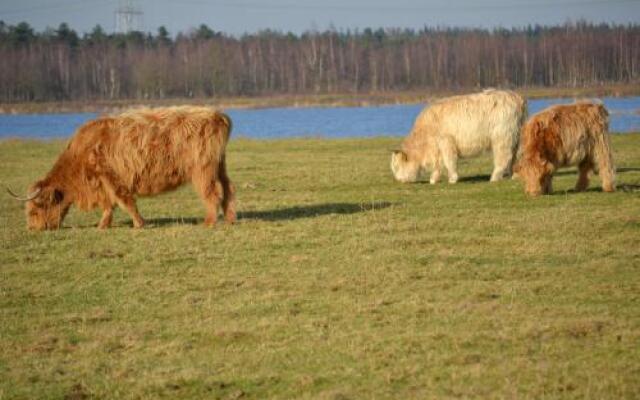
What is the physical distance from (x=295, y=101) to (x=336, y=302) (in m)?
88.8

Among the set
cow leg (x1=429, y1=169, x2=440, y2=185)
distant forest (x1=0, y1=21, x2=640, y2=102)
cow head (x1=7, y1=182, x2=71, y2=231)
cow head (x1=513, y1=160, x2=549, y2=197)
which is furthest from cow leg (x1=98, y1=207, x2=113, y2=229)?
distant forest (x1=0, y1=21, x2=640, y2=102)

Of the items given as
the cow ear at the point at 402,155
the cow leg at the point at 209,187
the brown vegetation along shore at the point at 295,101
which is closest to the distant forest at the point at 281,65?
the brown vegetation along shore at the point at 295,101

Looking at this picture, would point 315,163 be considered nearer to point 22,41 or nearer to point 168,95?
point 168,95

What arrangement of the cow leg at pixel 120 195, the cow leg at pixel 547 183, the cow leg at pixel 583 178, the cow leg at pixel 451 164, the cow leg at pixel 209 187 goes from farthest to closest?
1. the cow leg at pixel 451 164
2. the cow leg at pixel 583 178
3. the cow leg at pixel 547 183
4. the cow leg at pixel 120 195
5. the cow leg at pixel 209 187

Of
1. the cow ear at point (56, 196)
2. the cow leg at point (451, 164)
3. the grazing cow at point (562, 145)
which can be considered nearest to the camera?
the cow ear at point (56, 196)

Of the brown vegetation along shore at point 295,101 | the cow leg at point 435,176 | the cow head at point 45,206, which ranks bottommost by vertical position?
the cow leg at point 435,176

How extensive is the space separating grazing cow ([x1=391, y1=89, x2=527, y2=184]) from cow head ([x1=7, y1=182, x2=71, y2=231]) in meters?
7.97

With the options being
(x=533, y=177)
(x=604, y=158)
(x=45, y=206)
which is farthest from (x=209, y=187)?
(x=604, y=158)

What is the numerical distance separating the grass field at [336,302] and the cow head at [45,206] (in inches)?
12.1

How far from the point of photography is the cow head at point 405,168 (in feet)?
68.4

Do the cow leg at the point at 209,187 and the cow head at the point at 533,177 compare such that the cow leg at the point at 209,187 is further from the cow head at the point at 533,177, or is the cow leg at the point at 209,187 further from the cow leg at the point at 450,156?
the cow leg at the point at 450,156

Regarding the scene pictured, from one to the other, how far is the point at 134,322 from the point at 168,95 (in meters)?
106

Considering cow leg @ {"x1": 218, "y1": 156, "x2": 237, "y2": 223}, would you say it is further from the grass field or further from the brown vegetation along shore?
the brown vegetation along shore

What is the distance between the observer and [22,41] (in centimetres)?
13512
